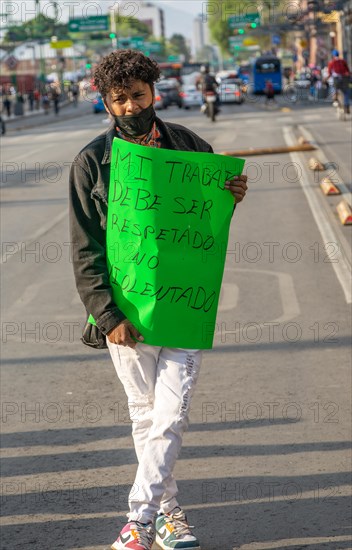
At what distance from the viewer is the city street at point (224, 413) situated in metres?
4.93

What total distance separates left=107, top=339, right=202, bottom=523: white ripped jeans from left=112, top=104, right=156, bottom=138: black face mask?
2.66 feet

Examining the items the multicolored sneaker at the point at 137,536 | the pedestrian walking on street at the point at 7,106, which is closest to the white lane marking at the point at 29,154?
the multicolored sneaker at the point at 137,536

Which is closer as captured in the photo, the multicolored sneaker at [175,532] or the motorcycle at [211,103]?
the multicolored sneaker at [175,532]

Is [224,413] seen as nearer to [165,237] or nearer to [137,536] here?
[137,536]

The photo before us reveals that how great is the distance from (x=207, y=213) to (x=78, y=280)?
1.85ft

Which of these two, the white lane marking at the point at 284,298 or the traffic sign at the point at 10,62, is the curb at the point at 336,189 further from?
the traffic sign at the point at 10,62

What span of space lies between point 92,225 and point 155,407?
2.40 ft

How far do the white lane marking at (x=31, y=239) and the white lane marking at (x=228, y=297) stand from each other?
124 inches

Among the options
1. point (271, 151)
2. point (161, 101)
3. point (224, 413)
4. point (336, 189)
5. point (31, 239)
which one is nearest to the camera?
point (224, 413)

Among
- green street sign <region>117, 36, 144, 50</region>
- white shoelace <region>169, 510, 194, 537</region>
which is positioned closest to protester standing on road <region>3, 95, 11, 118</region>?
green street sign <region>117, 36, 144, 50</region>

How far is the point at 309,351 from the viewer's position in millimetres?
8117

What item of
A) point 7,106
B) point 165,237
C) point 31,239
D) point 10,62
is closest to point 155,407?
point 165,237

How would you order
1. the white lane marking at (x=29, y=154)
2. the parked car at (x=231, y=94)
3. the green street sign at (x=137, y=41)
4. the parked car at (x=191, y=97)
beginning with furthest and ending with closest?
the green street sign at (x=137, y=41), the parked car at (x=231, y=94), the parked car at (x=191, y=97), the white lane marking at (x=29, y=154)

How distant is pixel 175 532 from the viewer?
4438 mm
